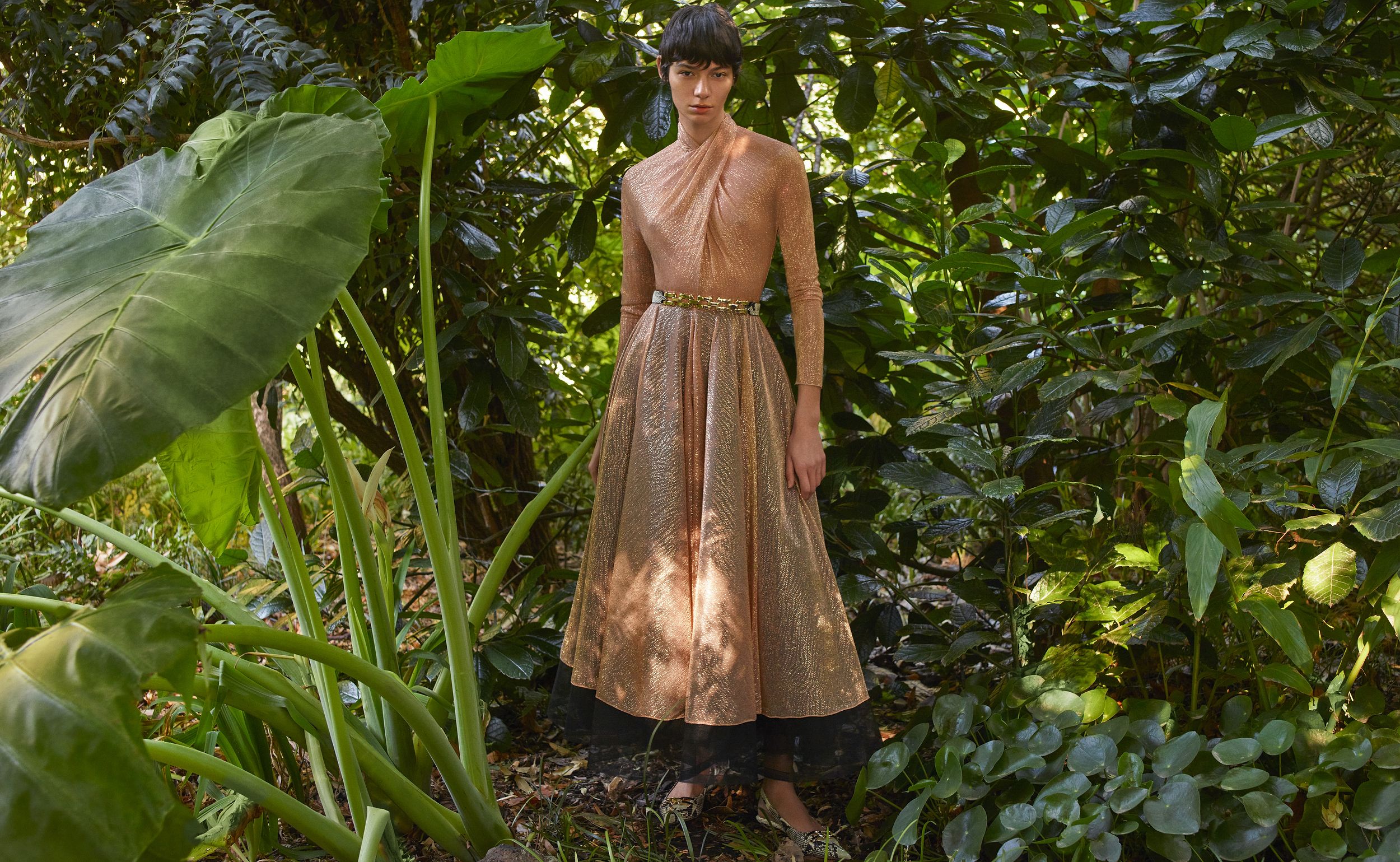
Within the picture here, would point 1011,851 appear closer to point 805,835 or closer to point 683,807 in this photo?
point 805,835

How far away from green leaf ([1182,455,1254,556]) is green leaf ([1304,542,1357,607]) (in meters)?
0.24

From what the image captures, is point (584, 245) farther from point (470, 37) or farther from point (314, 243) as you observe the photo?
point (314, 243)

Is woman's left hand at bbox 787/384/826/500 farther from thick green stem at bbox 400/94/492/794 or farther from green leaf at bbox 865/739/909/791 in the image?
thick green stem at bbox 400/94/492/794

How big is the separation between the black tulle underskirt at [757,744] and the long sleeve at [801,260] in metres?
0.57

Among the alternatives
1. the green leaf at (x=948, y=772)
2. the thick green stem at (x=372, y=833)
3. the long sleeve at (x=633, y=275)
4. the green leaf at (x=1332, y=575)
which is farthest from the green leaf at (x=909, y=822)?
the long sleeve at (x=633, y=275)

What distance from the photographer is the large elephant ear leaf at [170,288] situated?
948 millimetres

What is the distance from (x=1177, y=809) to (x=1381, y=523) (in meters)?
0.47

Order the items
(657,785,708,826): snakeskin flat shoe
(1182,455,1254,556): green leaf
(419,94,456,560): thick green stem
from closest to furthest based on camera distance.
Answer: (1182,455,1254,556): green leaf → (419,94,456,560): thick green stem → (657,785,708,826): snakeskin flat shoe

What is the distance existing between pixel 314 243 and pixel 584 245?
0.97 meters

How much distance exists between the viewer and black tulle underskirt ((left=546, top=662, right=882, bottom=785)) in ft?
5.24

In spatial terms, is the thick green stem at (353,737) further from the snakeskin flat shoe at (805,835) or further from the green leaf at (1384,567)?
the green leaf at (1384,567)

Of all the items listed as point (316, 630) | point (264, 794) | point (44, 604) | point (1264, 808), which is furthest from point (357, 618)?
point (1264, 808)

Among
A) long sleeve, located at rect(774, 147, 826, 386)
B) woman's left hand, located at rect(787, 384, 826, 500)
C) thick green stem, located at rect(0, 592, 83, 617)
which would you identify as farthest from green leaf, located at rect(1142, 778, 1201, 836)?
thick green stem, located at rect(0, 592, 83, 617)

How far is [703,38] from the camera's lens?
5.10 ft
